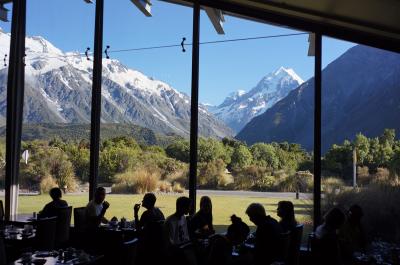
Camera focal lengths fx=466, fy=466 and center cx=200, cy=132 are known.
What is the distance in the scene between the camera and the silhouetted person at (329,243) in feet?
13.0

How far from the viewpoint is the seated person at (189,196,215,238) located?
530cm

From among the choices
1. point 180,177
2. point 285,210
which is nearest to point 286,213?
point 285,210

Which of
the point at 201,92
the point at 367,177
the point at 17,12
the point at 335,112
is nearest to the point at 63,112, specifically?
the point at 17,12

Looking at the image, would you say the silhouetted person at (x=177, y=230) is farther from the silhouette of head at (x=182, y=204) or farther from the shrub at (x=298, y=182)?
the shrub at (x=298, y=182)

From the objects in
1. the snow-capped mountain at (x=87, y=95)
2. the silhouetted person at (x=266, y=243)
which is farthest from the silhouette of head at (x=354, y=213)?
the snow-capped mountain at (x=87, y=95)

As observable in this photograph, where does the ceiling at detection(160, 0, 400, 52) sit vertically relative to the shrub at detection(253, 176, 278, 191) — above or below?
above

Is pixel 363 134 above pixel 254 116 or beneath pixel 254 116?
beneath

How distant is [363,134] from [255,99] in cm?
155

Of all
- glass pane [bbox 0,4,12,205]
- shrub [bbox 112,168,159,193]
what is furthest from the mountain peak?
glass pane [bbox 0,4,12,205]

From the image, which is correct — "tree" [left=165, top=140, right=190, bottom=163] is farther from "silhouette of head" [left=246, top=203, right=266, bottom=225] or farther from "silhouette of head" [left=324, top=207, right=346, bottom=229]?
"silhouette of head" [left=324, top=207, right=346, bottom=229]

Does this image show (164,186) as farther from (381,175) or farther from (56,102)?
(381,175)

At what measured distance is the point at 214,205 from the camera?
6625 mm

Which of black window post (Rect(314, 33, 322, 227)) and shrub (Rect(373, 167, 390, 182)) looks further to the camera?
black window post (Rect(314, 33, 322, 227))

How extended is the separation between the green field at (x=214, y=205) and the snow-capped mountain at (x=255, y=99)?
1036mm
